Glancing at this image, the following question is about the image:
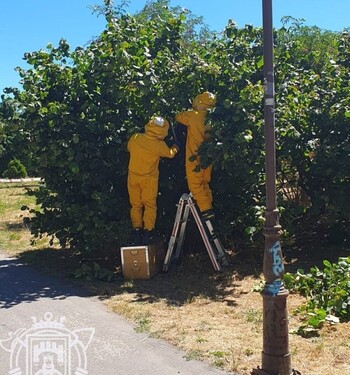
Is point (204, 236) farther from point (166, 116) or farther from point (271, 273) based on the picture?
point (271, 273)

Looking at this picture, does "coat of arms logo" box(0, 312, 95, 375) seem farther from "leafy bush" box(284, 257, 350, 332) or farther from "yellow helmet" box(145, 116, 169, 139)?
"yellow helmet" box(145, 116, 169, 139)

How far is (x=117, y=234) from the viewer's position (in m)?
7.47

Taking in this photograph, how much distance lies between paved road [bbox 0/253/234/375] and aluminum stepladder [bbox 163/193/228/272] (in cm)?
147

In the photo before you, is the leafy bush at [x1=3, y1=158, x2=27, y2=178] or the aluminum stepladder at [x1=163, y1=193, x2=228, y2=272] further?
the leafy bush at [x1=3, y1=158, x2=27, y2=178]

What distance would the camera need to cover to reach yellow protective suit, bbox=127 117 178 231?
721 cm

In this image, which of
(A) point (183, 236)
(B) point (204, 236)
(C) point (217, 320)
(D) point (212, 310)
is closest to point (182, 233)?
(A) point (183, 236)

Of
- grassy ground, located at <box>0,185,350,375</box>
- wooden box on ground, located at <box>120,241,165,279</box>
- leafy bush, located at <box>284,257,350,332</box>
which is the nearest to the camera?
grassy ground, located at <box>0,185,350,375</box>

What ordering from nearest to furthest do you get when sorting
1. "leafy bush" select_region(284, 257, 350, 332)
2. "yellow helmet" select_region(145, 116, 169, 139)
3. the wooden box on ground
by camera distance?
"leafy bush" select_region(284, 257, 350, 332) → the wooden box on ground → "yellow helmet" select_region(145, 116, 169, 139)

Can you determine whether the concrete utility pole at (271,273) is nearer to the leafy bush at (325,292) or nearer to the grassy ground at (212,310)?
the grassy ground at (212,310)

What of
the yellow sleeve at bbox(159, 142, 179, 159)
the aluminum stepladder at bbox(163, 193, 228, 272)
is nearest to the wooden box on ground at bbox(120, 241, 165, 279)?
the aluminum stepladder at bbox(163, 193, 228, 272)

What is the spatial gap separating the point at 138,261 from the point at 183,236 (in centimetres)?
84

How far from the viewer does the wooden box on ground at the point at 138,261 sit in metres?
7.05

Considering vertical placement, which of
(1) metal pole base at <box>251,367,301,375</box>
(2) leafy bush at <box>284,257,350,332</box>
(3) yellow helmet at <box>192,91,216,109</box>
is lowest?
(1) metal pole base at <box>251,367,301,375</box>

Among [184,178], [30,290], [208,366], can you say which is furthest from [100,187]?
[208,366]
